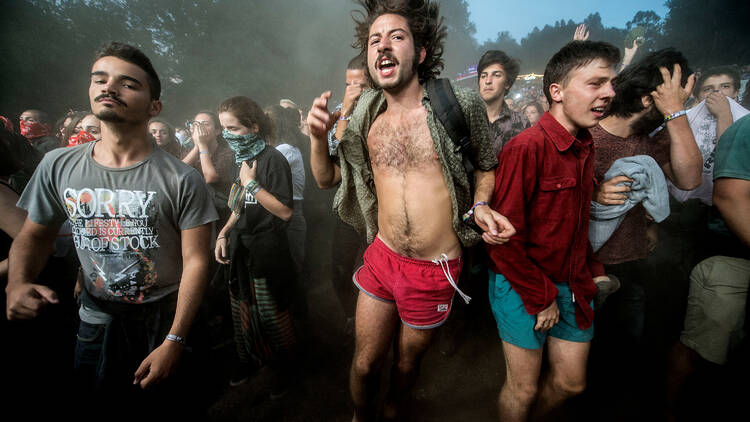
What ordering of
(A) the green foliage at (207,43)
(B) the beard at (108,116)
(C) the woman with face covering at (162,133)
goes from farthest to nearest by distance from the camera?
(A) the green foliage at (207,43), (C) the woman with face covering at (162,133), (B) the beard at (108,116)

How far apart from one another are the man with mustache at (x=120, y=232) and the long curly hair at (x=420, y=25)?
5.02 feet

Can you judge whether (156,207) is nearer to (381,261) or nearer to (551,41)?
(381,261)

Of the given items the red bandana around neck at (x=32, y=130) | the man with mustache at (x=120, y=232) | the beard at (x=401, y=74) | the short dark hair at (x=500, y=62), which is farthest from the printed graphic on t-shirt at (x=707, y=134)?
the red bandana around neck at (x=32, y=130)

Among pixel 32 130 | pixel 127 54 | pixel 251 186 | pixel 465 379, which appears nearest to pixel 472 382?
pixel 465 379

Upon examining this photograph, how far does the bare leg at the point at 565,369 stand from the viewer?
1.93m

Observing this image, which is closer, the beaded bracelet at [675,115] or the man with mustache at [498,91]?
the beaded bracelet at [675,115]

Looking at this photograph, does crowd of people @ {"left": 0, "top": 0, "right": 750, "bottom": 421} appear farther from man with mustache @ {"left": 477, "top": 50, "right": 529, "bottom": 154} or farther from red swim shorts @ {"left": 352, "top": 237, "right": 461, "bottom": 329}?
man with mustache @ {"left": 477, "top": 50, "right": 529, "bottom": 154}

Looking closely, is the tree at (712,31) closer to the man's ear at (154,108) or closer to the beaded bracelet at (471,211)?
the beaded bracelet at (471,211)

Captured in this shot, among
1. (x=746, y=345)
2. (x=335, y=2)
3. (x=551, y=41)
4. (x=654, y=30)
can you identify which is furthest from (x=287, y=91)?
(x=551, y=41)

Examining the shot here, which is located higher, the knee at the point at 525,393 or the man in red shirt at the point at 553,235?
the man in red shirt at the point at 553,235

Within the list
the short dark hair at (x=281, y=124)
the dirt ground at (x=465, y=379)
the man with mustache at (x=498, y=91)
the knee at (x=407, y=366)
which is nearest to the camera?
the knee at (x=407, y=366)

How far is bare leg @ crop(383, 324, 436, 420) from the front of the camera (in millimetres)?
2084

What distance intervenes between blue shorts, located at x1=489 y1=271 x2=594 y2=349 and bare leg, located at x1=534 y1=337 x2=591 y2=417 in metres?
0.05

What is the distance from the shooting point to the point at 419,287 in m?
2.00
